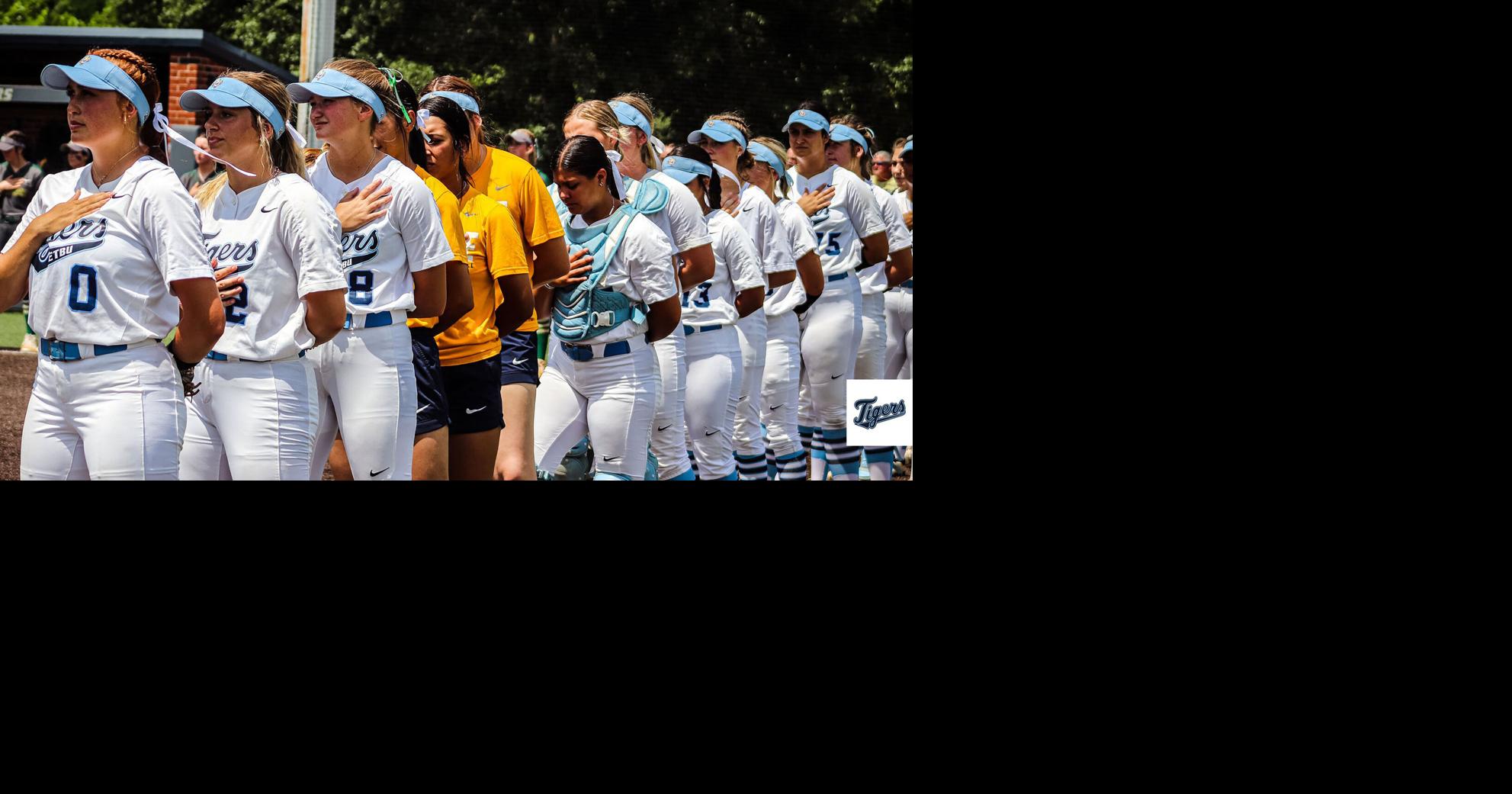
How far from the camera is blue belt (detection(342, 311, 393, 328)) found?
11.1 ft

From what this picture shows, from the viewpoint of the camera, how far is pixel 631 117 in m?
3.79

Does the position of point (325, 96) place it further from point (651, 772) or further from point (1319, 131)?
point (1319, 131)

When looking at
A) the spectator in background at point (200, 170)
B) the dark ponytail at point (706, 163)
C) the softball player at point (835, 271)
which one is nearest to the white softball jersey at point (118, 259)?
the spectator in background at point (200, 170)

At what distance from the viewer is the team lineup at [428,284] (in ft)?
9.93

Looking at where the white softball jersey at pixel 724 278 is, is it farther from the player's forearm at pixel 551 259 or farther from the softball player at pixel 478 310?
the softball player at pixel 478 310

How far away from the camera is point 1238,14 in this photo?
10.6 ft

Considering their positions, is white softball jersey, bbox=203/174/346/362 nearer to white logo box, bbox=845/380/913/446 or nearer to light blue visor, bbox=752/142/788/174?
white logo box, bbox=845/380/913/446

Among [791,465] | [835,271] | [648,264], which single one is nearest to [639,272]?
[648,264]

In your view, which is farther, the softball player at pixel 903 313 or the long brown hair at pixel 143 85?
the softball player at pixel 903 313

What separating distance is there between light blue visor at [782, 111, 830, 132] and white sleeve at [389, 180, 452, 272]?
0.87 metres

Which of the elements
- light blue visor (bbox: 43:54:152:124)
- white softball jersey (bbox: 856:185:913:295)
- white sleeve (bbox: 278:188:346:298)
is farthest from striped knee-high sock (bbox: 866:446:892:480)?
light blue visor (bbox: 43:54:152:124)

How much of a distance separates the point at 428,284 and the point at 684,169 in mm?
1092

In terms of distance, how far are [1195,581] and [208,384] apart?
215cm

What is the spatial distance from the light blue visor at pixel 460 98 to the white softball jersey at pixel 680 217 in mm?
643
